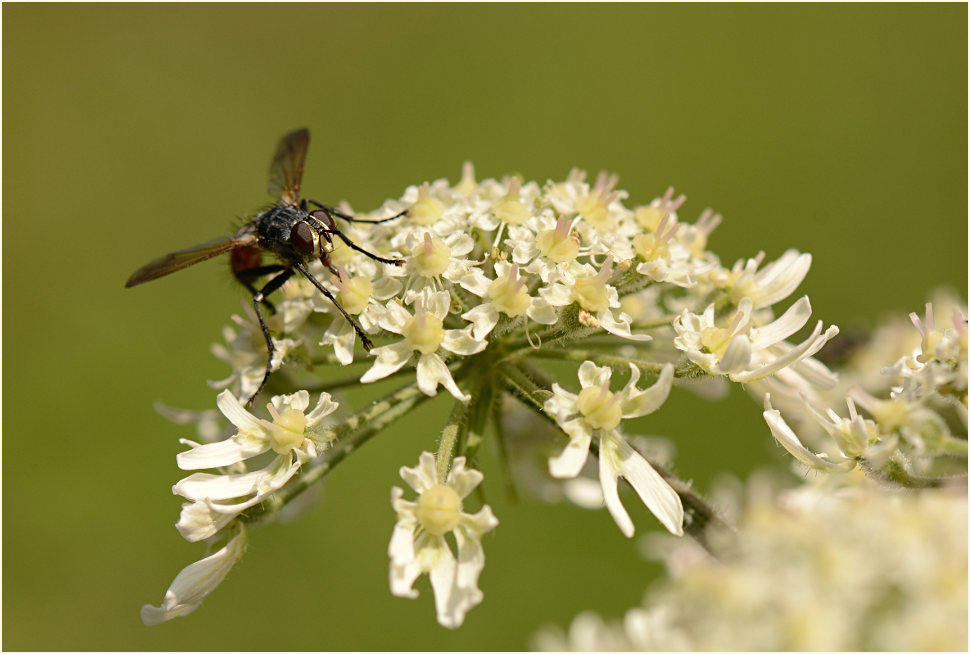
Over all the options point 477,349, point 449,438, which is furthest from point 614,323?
point 449,438

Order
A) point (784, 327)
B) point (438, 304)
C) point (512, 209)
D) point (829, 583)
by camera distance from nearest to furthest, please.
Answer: point (829, 583)
point (438, 304)
point (784, 327)
point (512, 209)

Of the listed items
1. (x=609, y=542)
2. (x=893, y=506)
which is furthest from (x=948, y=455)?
(x=609, y=542)

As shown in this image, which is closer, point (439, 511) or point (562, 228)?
point (439, 511)

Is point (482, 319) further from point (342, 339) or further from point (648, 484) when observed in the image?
point (648, 484)

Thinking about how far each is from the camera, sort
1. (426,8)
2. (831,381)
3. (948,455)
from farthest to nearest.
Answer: (426,8) < (831,381) < (948,455)

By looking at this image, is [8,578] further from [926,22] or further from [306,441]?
[926,22]

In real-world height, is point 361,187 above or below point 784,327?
below

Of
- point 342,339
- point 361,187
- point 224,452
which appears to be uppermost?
point 342,339
